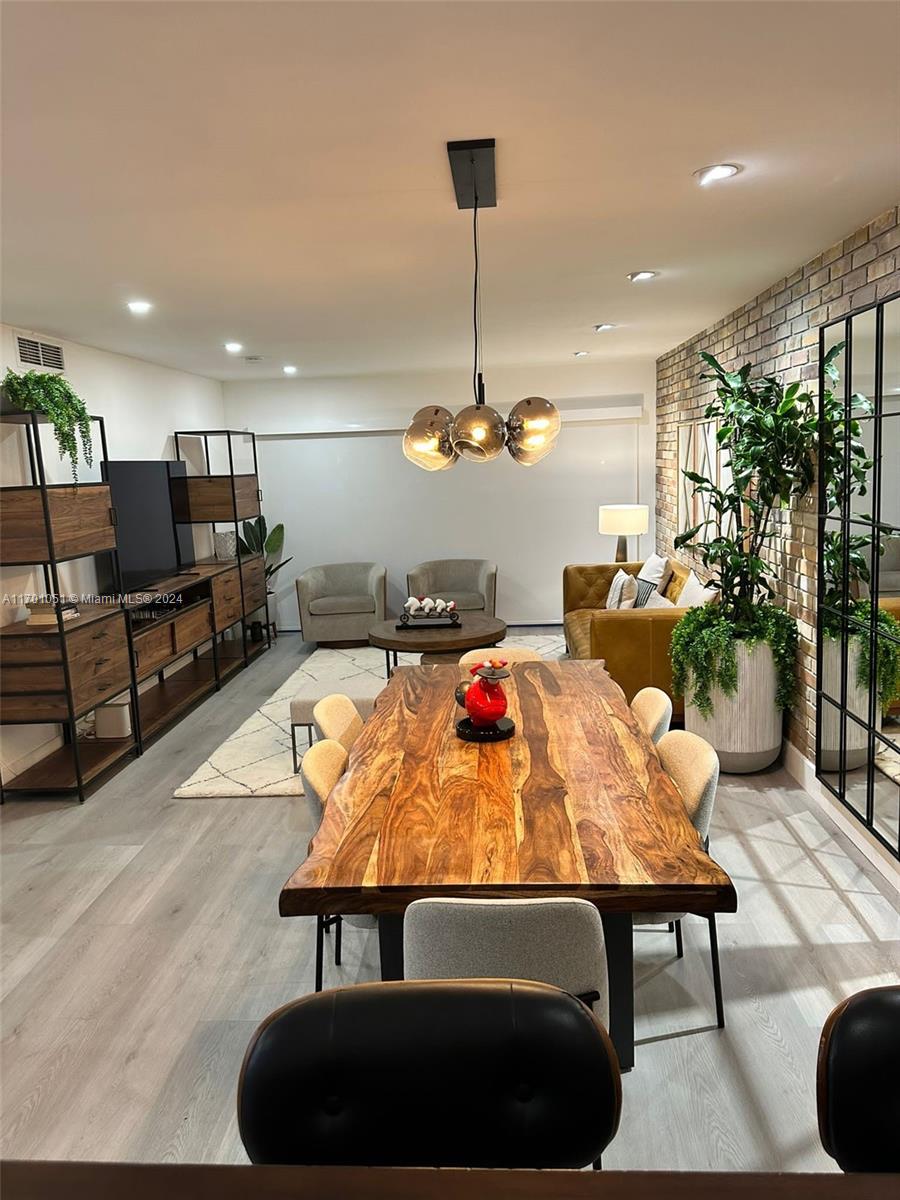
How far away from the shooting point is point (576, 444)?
8148 mm

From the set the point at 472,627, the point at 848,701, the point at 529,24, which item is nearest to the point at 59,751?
the point at 472,627

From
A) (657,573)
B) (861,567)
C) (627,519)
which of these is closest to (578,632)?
(657,573)

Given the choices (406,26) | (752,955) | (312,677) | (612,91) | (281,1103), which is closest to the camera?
(281,1103)

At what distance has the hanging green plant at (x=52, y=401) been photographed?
4383 millimetres

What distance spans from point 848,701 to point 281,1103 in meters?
3.14

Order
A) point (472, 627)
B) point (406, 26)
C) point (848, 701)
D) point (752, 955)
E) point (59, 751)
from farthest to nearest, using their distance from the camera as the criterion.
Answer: point (472, 627) < point (59, 751) < point (848, 701) < point (752, 955) < point (406, 26)

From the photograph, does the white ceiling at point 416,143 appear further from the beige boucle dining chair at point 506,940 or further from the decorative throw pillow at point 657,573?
the decorative throw pillow at point 657,573

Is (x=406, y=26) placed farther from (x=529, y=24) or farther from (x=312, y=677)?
(x=312, y=677)

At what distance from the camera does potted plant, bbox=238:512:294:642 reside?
7.88m

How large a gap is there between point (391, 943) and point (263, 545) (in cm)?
622

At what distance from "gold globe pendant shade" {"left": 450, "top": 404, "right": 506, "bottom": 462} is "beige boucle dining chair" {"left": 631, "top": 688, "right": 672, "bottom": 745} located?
3.56 ft

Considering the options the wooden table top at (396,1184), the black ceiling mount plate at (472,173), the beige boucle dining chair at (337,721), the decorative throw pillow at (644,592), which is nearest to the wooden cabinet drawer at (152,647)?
the beige boucle dining chair at (337,721)

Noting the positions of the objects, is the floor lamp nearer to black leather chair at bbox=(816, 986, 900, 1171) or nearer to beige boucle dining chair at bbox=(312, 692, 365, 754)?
beige boucle dining chair at bbox=(312, 692, 365, 754)

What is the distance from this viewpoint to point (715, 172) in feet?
8.36
